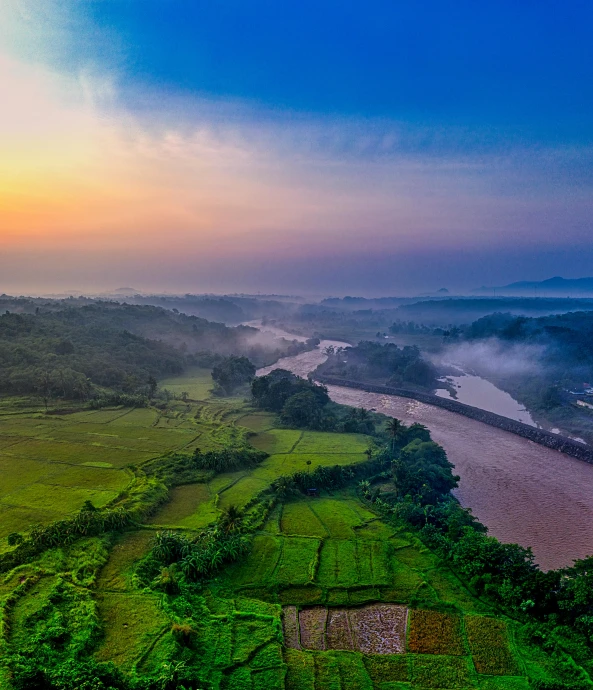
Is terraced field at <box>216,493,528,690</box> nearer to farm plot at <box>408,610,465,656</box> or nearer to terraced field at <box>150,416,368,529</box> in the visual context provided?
farm plot at <box>408,610,465,656</box>

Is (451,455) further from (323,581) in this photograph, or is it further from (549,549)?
(323,581)

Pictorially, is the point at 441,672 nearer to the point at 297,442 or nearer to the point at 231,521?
the point at 231,521

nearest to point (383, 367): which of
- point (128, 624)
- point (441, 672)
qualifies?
point (441, 672)

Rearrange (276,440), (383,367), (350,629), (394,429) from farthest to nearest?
(383,367) < (276,440) < (394,429) < (350,629)

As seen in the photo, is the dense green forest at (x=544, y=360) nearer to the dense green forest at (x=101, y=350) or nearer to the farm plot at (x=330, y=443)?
the farm plot at (x=330, y=443)

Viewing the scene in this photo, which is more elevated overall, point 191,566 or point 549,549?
point 191,566

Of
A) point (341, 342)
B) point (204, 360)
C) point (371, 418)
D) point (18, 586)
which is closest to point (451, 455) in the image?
point (371, 418)
